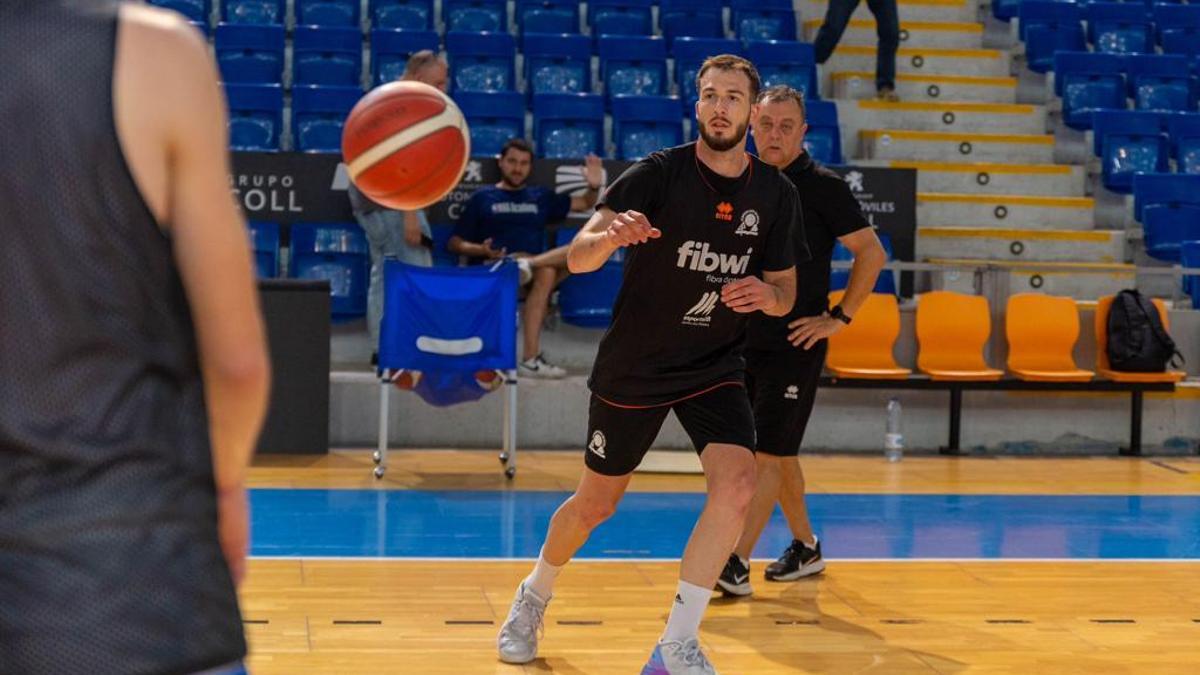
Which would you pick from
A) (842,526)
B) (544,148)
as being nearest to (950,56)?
(544,148)

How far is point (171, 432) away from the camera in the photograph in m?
1.93

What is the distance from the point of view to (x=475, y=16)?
14.2 m

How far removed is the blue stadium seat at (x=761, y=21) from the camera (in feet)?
47.6

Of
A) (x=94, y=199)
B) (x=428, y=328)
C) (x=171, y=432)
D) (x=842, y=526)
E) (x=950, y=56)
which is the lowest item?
(x=842, y=526)

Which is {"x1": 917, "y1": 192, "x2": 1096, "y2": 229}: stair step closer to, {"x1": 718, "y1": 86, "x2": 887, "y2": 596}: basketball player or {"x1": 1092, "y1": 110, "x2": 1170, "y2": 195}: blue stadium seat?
{"x1": 1092, "y1": 110, "x2": 1170, "y2": 195}: blue stadium seat

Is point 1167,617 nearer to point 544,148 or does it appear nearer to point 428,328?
point 428,328

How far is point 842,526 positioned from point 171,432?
6606 mm

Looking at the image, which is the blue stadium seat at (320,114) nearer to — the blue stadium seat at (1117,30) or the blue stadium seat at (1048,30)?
the blue stadium seat at (1048,30)

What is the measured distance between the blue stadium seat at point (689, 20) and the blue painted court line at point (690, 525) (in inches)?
252

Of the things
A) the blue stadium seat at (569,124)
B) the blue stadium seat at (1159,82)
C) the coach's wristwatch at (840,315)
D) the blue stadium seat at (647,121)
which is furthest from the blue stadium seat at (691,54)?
the coach's wristwatch at (840,315)

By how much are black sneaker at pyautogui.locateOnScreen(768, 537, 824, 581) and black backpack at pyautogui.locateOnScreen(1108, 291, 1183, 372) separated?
5.12 meters

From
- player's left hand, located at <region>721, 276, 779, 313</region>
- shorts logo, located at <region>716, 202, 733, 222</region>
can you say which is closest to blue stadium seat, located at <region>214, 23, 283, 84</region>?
shorts logo, located at <region>716, 202, 733, 222</region>

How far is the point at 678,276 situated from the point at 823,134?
813cm

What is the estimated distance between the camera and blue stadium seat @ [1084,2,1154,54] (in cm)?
1568
